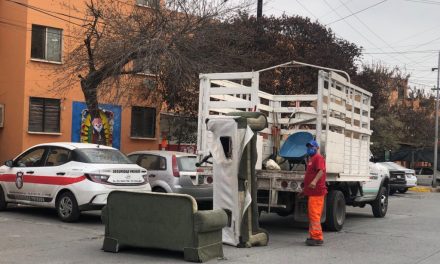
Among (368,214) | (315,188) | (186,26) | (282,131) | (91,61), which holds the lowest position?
(368,214)

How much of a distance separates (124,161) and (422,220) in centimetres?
793

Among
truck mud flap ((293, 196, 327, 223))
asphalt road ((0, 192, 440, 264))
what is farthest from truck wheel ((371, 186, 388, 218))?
truck mud flap ((293, 196, 327, 223))

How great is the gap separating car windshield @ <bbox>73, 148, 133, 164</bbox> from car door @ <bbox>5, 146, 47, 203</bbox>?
1.00 meters

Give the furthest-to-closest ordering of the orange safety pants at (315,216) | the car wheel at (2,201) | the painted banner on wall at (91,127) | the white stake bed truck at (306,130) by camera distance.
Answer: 1. the painted banner on wall at (91,127)
2. the car wheel at (2,201)
3. the white stake bed truck at (306,130)
4. the orange safety pants at (315,216)

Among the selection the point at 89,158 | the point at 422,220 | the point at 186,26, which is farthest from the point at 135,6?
the point at 422,220

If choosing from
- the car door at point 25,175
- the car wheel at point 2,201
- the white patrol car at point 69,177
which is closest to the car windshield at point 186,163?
the white patrol car at point 69,177

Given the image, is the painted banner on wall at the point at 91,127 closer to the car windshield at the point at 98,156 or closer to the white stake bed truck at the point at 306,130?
the car windshield at the point at 98,156

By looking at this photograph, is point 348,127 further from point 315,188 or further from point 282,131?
point 315,188

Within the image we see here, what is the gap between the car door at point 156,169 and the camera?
13195 mm

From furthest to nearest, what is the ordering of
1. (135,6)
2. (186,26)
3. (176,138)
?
1. (176,138)
2. (135,6)
3. (186,26)

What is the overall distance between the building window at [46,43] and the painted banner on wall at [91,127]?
2.20m

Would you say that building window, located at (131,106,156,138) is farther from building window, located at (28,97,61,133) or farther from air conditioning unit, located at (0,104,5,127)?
air conditioning unit, located at (0,104,5,127)

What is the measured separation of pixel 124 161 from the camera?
40.5 ft

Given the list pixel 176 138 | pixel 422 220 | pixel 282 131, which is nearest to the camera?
pixel 282 131
